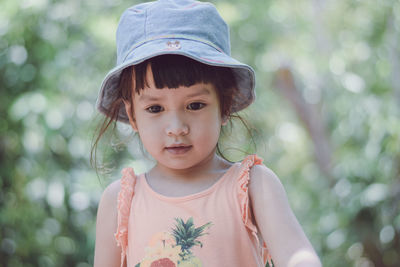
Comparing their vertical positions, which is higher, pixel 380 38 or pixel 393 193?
pixel 380 38

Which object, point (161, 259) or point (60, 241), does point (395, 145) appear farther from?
point (161, 259)

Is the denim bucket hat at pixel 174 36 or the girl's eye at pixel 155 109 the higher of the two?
the denim bucket hat at pixel 174 36

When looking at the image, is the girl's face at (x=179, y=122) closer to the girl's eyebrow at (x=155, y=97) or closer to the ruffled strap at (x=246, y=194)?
the girl's eyebrow at (x=155, y=97)

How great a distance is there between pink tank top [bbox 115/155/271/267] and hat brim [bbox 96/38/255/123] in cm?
25

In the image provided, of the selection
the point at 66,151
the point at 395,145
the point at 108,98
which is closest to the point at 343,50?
the point at 395,145

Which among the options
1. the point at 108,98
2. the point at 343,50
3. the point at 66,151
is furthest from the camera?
the point at 343,50

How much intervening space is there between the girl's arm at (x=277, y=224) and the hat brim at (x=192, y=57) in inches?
11.5

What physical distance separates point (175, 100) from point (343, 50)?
375cm

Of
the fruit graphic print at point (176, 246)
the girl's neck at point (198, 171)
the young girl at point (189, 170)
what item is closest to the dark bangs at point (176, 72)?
the young girl at point (189, 170)

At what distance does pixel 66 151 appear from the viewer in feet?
11.1

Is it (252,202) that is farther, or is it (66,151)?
(66,151)

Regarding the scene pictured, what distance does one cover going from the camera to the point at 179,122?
1.38m

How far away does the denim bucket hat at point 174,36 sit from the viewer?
1385mm

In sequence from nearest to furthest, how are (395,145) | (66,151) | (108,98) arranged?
(108,98), (66,151), (395,145)
